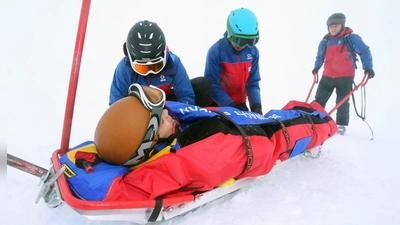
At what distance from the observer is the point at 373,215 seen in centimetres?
211

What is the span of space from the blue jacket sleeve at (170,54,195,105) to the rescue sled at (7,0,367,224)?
1074 mm

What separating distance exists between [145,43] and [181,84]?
64 cm

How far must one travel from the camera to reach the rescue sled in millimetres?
1552

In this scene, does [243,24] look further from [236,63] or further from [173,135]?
[173,135]

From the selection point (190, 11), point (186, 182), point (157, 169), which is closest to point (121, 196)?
point (157, 169)

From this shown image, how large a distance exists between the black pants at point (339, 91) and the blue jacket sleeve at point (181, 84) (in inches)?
131

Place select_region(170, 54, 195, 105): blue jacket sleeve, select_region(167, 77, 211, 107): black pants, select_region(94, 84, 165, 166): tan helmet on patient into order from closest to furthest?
select_region(94, 84, 165, 166): tan helmet on patient
select_region(170, 54, 195, 105): blue jacket sleeve
select_region(167, 77, 211, 107): black pants

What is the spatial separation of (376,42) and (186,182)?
13595mm

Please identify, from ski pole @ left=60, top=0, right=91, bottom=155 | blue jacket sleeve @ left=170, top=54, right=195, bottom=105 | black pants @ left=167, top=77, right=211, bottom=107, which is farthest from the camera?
black pants @ left=167, top=77, right=211, bottom=107

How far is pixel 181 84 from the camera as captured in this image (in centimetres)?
299

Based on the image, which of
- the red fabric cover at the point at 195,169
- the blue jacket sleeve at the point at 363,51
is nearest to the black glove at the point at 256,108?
the red fabric cover at the point at 195,169

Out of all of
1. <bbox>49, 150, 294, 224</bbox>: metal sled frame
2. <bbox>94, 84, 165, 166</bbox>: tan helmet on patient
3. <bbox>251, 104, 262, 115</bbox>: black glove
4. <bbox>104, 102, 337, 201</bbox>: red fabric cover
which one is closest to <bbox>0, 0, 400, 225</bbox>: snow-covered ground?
<bbox>49, 150, 294, 224</bbox>: metal sled frame

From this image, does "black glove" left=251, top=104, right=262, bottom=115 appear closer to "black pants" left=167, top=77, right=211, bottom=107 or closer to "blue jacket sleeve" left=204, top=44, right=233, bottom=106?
"blue jacket sleeve" left=204, top=44, right=233, bottom=106

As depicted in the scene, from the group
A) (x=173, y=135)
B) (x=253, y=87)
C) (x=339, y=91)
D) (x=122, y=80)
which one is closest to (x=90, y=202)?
(x=173, y=135)
